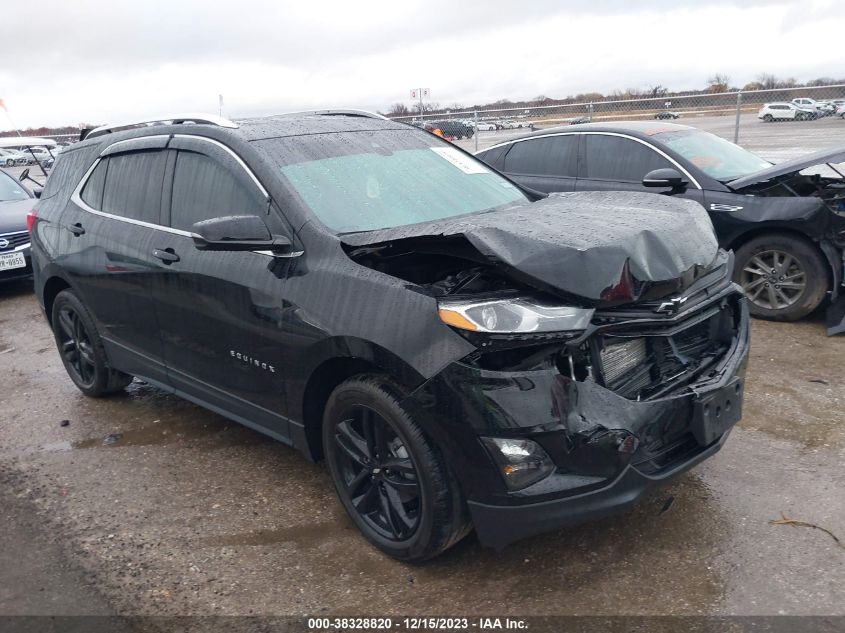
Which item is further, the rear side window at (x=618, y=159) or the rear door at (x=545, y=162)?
the rear door at (x=545, y=162)

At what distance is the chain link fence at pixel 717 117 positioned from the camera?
1415 centimetres

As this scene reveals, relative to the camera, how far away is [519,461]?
2637 mm

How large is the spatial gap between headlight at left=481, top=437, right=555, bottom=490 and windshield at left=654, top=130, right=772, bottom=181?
460 cm

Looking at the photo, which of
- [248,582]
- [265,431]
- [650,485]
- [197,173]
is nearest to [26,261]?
[197,173]

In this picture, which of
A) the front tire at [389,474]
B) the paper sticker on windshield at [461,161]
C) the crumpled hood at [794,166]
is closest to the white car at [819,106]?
the crumpled hood at [794,166]

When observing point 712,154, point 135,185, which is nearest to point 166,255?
point 135,185

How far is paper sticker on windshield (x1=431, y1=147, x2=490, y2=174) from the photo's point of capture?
429 cm

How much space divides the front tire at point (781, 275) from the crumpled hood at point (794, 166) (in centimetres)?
46

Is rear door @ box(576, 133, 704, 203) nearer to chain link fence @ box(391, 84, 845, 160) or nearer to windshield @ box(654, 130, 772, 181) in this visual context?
windshield @ box(654, 130, 772, 181)

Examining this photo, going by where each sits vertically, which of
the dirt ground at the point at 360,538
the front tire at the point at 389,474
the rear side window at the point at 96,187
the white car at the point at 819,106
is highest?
the rear side window at the point at 96,187

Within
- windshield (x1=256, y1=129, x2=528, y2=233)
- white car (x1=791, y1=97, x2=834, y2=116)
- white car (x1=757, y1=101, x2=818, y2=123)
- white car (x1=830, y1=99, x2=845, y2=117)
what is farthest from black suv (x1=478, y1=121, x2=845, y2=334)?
white car (x1=791, y1=97, x2=834, y2=116)

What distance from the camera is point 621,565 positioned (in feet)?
9.93

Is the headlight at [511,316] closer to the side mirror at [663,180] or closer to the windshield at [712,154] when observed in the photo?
the side mirror at [663,180]

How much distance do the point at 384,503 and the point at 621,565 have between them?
1.01 m
